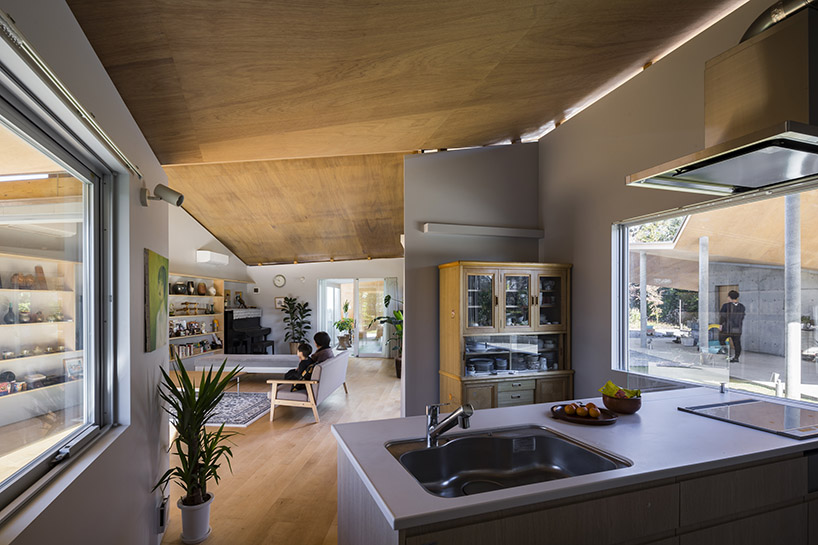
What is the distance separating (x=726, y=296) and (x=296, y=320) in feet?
27.7

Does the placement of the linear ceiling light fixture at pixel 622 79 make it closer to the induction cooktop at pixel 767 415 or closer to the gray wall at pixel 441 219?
the gray wall at pixel 441 219

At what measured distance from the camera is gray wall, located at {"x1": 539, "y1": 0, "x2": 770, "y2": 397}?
3.09 metres

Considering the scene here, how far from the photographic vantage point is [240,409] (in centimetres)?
577

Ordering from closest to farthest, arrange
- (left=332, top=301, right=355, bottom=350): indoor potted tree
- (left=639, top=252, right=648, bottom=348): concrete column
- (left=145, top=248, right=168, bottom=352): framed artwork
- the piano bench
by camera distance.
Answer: (left=145, top=248, right=168, bottom=352): framed artwork, (left=639, top=252, right=648, bottom=348): concrete column, the piano bench, (left=332, top=301, right=355, bottom=350): indoor potted tree

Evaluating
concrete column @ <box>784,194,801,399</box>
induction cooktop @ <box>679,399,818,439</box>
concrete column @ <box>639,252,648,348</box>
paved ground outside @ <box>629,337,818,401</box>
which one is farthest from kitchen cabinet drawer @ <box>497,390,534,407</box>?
concrete column @ <box>784,194,801,399</box>

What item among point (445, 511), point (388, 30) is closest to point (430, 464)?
point (445, 511)

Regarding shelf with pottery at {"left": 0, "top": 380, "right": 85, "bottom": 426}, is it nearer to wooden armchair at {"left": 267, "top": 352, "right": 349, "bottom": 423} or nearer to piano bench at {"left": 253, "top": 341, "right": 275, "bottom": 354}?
wooden armchair at {"left": 267, "top": 352, "right": 349, "bottom": 423}

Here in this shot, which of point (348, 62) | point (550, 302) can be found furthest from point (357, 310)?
point (348, 62)

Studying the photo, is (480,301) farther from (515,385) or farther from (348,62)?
(348,62)

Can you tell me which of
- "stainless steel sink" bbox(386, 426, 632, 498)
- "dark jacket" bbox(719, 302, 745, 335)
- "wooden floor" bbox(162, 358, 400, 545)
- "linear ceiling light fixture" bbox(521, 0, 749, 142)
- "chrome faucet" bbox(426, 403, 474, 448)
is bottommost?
"wooden floor" bbox(162, 358, 400, 545)

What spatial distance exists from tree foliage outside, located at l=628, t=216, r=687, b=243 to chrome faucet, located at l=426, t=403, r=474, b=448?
2513 millimetres

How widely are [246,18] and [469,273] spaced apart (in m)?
2.77

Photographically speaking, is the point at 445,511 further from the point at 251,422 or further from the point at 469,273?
Result: the point at 251,422

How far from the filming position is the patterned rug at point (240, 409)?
207 inches
